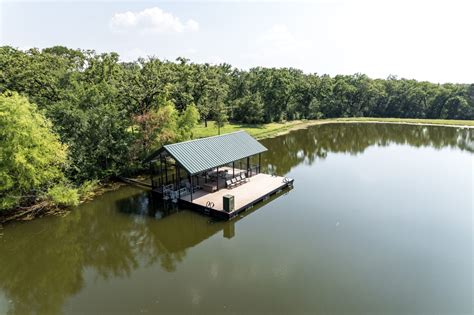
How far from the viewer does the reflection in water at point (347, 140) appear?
31203 millimetres

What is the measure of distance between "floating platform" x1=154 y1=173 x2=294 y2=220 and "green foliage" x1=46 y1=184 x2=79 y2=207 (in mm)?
5010

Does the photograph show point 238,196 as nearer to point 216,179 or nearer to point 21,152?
point 216,179

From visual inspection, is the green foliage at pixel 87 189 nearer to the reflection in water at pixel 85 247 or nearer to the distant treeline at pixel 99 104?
the distant treeline at pixel 99 104

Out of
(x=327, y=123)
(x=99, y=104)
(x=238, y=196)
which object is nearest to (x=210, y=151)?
(x=238, y=196)

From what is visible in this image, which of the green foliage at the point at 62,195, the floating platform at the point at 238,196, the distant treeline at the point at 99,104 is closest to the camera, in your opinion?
the green foliage at the point at 62,195

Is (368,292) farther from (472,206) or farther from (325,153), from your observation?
(325,153)

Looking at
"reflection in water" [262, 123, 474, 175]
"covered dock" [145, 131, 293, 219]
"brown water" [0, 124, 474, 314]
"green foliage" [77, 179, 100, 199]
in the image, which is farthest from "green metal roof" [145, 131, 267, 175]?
"reflection in water" [262, 123, 474, 175]

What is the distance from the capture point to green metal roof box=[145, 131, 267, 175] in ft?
58.9

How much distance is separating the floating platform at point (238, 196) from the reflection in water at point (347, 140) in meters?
4.54

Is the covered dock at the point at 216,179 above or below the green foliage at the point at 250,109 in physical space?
below

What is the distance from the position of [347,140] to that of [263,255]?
104 feet

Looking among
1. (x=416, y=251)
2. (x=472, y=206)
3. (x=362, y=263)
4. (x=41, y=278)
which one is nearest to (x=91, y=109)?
(x=41, y=278)

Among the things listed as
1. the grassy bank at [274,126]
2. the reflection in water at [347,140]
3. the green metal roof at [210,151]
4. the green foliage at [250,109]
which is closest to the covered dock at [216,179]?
the green metal roof at [210,151]

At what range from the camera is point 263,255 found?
12.9m
